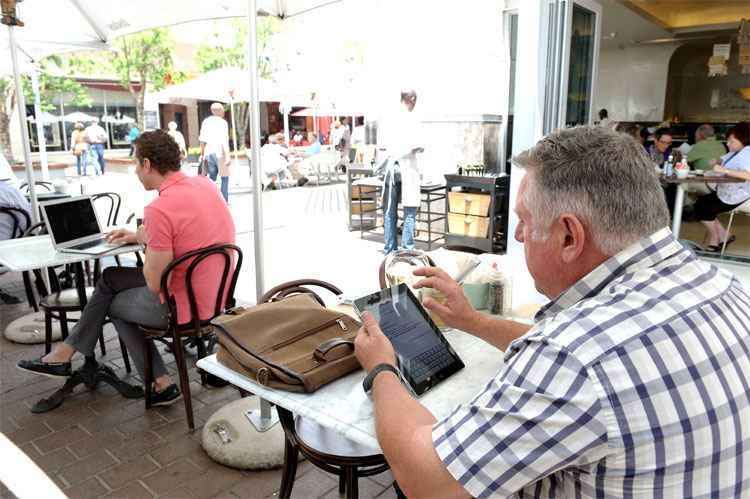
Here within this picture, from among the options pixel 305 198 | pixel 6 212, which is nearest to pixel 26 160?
pixel 6 212

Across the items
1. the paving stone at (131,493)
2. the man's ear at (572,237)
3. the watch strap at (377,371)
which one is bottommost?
the paving stone at (131,493)

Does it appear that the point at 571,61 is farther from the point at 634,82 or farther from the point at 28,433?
the point at 634,82

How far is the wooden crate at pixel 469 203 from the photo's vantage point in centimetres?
599

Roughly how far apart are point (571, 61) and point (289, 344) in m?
4.00

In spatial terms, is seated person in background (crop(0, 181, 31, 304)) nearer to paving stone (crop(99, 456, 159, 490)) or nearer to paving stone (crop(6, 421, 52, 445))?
paving stone (crop(6, 421, 52, 445))

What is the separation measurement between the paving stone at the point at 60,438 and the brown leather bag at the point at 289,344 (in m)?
1.59

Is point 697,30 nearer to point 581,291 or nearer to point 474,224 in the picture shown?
point 474,224

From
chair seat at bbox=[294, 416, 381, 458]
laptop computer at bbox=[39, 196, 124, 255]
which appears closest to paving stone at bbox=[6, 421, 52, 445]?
laptop computer at bbox=[39, 196, 124, 255]

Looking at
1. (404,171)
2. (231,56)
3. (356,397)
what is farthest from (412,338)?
(231,56)

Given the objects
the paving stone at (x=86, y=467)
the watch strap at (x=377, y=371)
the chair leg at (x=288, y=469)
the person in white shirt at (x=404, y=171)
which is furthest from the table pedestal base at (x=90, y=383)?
the person in white shirt at (x=404, y=171)

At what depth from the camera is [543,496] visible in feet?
3.01

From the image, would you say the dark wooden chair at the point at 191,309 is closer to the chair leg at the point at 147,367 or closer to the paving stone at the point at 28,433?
the chair leg at the point at 147,367

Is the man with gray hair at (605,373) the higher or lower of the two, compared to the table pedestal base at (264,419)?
higher

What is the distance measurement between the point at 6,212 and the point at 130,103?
25.7m
